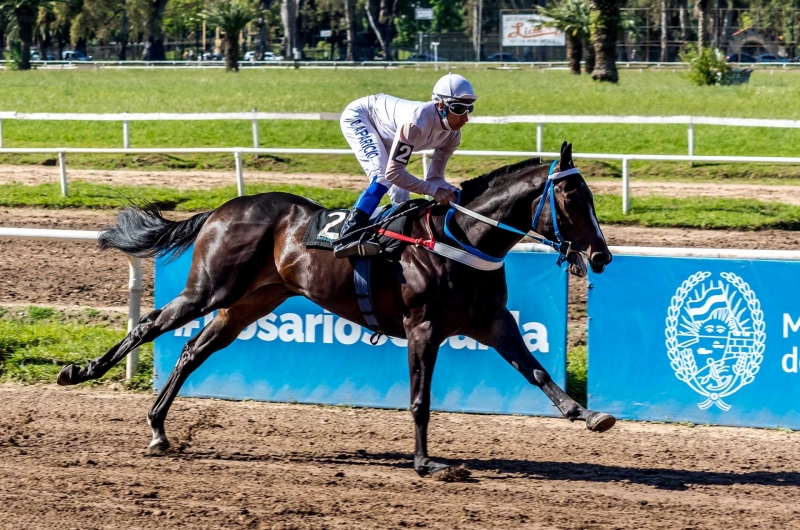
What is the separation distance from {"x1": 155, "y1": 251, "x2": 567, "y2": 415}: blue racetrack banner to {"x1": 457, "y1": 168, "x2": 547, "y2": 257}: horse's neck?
110cm

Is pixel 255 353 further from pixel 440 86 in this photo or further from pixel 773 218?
pixel 773 218

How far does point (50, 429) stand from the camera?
6.07 m

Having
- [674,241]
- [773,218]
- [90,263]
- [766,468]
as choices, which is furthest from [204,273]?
[773,218]

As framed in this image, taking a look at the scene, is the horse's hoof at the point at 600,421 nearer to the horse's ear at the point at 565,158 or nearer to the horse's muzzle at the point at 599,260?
the horse's muzzle at the point at 599,260

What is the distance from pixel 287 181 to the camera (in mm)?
15711

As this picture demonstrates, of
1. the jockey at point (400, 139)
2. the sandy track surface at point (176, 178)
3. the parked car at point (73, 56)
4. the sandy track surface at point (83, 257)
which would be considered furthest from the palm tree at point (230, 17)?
the jockey at point (400, 139)

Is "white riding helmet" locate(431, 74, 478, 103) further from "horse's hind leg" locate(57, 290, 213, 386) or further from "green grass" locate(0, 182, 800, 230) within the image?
"green grass" locate(0, 182, 800, 230)

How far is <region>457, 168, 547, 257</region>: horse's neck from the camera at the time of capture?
5230 millimetres

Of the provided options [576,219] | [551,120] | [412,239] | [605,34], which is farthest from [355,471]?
[605,34]

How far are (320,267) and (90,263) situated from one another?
5.24 metres

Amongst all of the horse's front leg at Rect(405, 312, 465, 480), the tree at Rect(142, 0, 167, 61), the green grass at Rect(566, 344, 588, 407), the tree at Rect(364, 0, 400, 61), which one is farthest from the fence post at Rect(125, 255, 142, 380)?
the tree at Rect(364, 0, 400, 61)

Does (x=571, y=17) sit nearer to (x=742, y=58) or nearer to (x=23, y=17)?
(x=23, y=17)

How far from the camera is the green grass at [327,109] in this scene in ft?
59.9

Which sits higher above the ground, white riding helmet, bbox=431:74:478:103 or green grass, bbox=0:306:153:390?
white riding helmet, bbox=431:74:478:103
